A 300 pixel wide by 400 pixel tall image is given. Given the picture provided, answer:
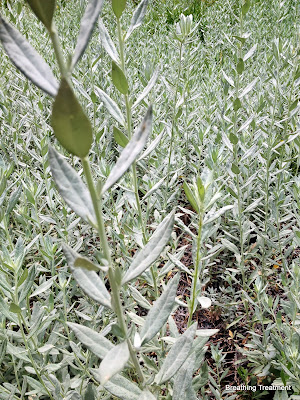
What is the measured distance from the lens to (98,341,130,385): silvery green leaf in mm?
604

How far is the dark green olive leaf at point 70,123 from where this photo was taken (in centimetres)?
52

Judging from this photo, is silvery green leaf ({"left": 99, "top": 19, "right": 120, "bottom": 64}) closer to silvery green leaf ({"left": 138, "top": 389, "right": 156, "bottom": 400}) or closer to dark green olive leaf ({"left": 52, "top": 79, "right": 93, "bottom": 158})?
dark green olive leaf ({"left": 52, "top": 79, "right": 93, "bottom": 158})

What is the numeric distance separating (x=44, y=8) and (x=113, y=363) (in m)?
0.56

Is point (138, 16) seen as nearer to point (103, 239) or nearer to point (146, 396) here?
point (103, 239)

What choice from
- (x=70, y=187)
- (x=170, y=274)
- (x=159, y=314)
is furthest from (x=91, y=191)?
(x=170, y=274)

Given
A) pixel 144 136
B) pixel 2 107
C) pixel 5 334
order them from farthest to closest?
pixel 2 107, pixel 5 334, pixel 144 136

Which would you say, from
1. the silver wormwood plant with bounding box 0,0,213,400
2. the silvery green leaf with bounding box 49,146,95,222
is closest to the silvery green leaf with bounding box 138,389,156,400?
the silver wormwood plant with bounding box 0,0,213,400

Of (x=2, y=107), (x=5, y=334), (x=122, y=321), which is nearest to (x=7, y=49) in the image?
(x=122, y=321)

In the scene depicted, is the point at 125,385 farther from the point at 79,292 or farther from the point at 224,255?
the point at 224,255

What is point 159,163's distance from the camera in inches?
91.6

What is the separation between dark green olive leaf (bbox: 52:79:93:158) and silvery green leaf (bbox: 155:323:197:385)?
0.52 metres

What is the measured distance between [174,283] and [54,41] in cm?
57

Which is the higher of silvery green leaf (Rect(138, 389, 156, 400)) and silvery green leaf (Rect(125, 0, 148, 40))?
silvery green leaf (Rect(125, 0, 148, 40))

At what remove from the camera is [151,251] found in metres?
0.74
